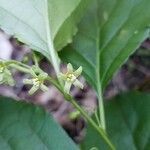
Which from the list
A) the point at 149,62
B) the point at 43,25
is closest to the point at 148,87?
the point at 149,62

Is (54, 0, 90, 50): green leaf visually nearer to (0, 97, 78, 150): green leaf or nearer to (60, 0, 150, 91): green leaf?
(60, 0, 150, 91): green leaf

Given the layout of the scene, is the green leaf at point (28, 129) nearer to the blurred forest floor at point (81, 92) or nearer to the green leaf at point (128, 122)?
the green leaf at point (128, 122)

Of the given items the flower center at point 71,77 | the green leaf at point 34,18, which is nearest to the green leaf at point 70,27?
the green leaf at point 34,18

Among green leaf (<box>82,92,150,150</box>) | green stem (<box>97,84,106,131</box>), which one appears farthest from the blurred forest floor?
green stem (<box>97,84,106,131</box>)

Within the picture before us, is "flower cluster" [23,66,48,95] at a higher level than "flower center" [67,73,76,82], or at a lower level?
higher

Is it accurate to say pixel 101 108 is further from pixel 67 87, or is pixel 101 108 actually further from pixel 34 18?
pixel 34 18

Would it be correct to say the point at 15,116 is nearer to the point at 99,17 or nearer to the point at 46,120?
the point at 46,120
